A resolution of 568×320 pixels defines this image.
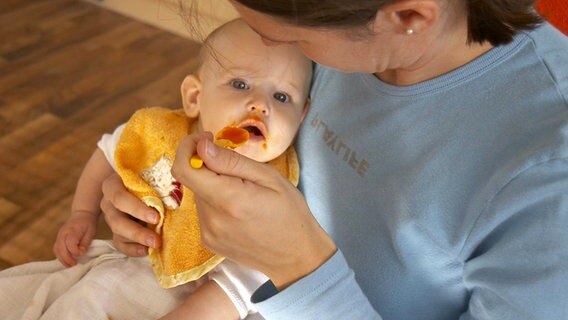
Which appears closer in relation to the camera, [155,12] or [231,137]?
[231,137]

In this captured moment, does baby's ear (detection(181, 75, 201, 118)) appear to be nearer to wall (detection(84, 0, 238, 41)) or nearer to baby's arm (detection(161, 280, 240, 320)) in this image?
baby's arm (detection(161, 280, 240, 320))

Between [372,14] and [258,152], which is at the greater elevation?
[372,14]

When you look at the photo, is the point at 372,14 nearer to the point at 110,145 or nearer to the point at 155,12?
the point at 110,145

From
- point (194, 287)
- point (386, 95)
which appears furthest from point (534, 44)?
point (194, 287)

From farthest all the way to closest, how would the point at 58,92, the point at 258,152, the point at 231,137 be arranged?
the point at 58,92
the point at 258,152
the point at 231,137

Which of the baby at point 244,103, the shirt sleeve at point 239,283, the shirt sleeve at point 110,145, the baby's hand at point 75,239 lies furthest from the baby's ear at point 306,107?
the baby's hand at point 75,239

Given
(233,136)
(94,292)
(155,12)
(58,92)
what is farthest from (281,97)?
(155,12)

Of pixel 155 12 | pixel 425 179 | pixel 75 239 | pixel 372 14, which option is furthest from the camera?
pixel 155 12

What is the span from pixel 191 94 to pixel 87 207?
0.33m

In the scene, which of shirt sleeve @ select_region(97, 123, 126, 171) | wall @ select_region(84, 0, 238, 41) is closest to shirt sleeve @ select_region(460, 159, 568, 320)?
shirt sleeve @ select_region(97, 123, 126, 171)

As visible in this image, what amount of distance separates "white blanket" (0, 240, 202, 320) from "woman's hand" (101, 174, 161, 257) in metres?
0.03

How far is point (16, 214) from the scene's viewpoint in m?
1.44

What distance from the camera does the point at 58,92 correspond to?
1.88 metres

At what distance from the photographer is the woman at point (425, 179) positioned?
60cm
